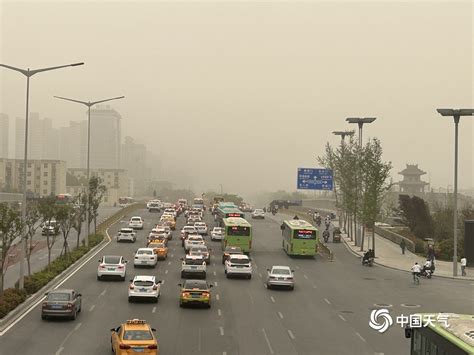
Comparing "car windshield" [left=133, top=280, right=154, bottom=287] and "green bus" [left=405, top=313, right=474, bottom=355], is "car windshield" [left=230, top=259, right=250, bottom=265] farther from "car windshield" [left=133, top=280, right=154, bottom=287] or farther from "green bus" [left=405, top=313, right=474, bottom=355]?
"green bus" [left=405, top=313, right=474, bottom=355]

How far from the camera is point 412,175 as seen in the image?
546ft

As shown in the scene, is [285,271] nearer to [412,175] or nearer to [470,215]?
[470,215]

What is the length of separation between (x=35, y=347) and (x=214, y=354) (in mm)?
5970

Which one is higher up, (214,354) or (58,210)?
(58,210)

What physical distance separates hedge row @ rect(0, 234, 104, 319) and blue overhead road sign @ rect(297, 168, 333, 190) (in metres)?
36.3

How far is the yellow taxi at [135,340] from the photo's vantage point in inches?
827

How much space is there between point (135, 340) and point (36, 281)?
17310mm

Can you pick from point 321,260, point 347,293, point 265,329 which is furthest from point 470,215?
point 265,329

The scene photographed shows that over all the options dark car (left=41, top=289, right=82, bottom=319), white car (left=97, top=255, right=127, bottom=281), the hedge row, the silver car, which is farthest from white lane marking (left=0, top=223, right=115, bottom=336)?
the silver car

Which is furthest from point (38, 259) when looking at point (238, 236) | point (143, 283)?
point (143, 283)

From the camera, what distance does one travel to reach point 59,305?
28453 mm

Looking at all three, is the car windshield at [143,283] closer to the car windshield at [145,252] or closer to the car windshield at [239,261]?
the car windshield at [239,261]

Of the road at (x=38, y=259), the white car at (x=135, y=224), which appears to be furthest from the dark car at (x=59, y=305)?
the white car at (x=135, y=224)

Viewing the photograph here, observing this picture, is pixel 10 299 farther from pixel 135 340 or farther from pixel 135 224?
pixel 135 224
